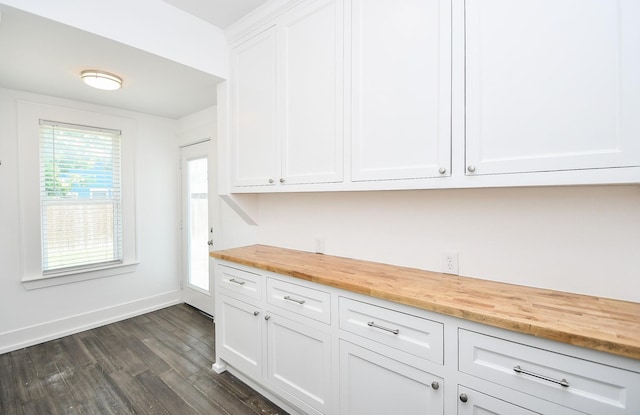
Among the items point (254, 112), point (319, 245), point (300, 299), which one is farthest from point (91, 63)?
point (300, 299)

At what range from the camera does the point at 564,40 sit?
1060mm

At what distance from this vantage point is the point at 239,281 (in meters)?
2.02

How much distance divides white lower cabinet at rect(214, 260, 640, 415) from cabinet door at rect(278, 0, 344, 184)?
2.44ft

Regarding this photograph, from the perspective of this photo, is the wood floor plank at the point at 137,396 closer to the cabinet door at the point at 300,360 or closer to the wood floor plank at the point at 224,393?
the wood floor plank at the point at 224,393

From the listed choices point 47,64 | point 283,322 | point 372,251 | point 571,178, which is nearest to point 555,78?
point 571,178

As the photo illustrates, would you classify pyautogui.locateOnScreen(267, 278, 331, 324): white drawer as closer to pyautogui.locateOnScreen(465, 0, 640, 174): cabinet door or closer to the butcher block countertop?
the butcher block countertop

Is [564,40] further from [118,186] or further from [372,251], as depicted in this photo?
[118,186]

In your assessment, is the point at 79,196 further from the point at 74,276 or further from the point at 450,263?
the point at 450,263

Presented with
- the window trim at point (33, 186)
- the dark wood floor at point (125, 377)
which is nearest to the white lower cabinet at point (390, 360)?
the dark wood floor at point (125, 377)

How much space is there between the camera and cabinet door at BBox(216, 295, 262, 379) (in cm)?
192

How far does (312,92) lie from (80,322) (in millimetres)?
3396

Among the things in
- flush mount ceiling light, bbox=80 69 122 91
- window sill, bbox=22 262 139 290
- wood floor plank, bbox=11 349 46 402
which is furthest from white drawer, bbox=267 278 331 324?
window sill, bbox=22 262 139 290

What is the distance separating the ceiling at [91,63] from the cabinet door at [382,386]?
90.0 inches

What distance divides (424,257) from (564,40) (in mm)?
1145
